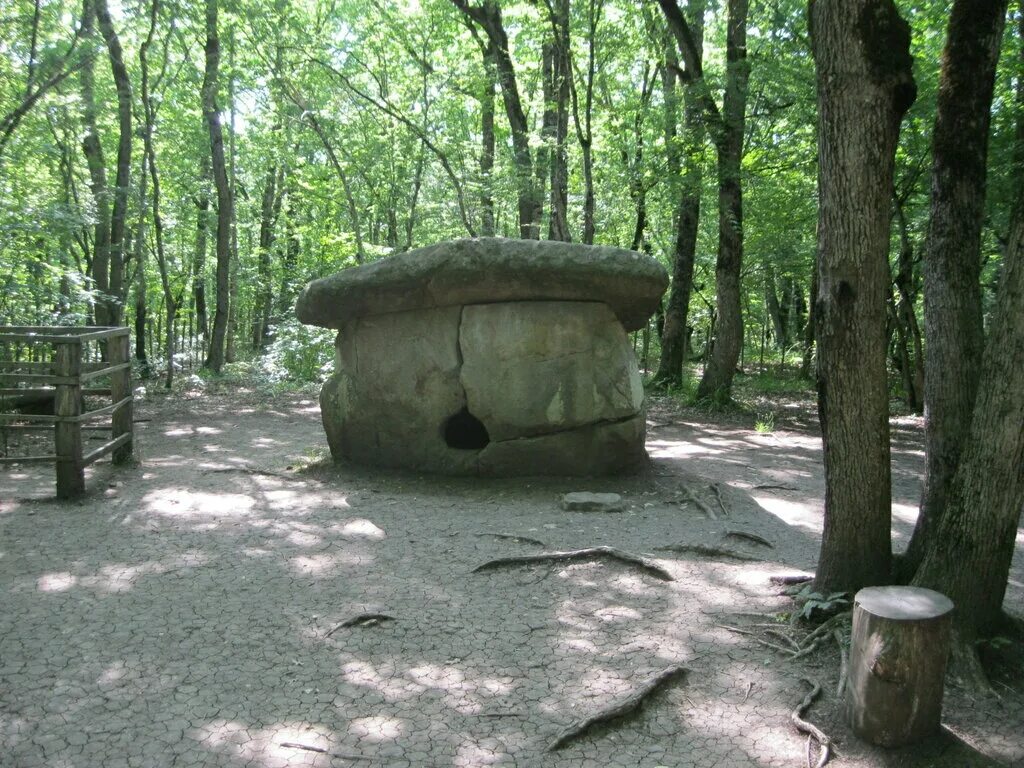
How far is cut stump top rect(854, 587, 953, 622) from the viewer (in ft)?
9.40

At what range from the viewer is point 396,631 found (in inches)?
160

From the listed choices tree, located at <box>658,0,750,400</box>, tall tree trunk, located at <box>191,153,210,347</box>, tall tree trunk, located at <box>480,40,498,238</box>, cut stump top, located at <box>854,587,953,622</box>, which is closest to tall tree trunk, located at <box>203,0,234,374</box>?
tall tree trunk, located at <box>191,153,210,347</box>

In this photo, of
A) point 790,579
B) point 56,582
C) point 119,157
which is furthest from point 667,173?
point 56,582

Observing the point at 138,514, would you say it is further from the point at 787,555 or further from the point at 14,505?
the point at 787,555

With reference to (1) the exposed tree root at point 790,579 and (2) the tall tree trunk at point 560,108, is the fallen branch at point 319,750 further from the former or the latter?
(2) the tall tree trunk at point 560,108

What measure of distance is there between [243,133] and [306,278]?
5186 millimetres

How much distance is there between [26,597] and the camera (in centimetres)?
440

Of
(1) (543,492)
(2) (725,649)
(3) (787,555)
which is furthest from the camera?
(1) (543,492)

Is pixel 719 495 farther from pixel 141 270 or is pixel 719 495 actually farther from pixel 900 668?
pixel 141 270

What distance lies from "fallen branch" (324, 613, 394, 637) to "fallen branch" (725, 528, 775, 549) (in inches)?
107

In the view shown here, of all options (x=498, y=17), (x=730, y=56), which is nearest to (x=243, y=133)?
(x=498, y=17)

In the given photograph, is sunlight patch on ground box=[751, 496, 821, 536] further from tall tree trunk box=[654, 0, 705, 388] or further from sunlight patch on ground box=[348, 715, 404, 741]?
tall tree trunk box=[654, 0, 705, 388]

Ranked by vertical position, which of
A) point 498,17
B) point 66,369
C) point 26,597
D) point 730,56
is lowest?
point 26,597

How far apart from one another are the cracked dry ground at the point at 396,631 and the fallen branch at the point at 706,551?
0.20 meters
